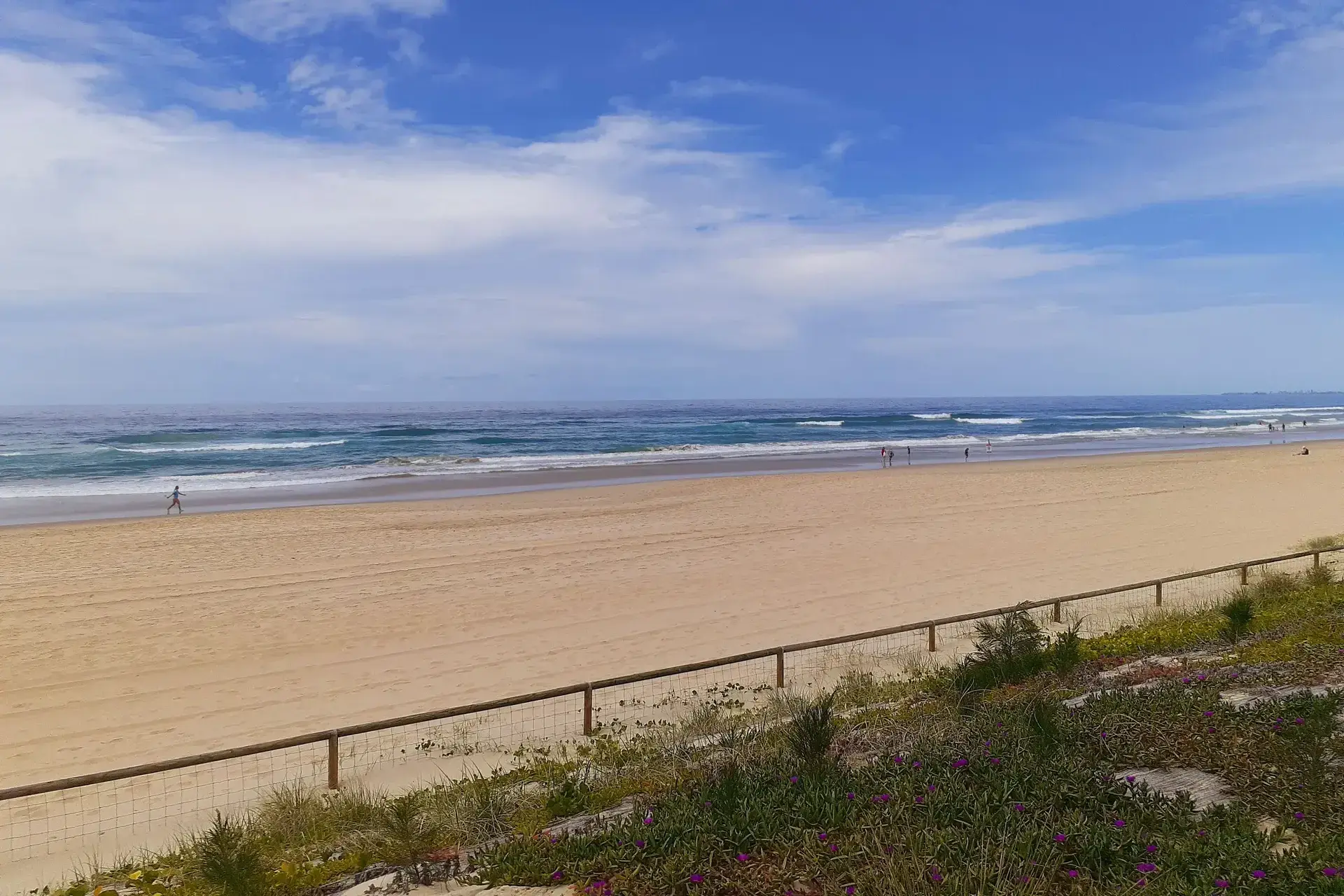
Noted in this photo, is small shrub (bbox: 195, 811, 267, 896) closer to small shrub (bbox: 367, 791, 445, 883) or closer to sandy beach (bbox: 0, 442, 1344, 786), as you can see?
small shrub (bbox: 367, 791, 445, 883)

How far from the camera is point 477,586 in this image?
52.5 ft

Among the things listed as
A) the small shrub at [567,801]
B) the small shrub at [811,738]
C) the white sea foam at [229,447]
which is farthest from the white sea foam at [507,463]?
the small shrub at [811,738]

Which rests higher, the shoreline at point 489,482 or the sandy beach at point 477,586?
the shoreline at point 489,482

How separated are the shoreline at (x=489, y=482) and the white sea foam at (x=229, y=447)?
748 inches

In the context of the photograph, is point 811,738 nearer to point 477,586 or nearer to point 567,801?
point 567,801

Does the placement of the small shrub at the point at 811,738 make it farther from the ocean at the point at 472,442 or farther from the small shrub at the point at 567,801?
the ocean at the point at 472,442

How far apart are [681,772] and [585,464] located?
39407 millimetres

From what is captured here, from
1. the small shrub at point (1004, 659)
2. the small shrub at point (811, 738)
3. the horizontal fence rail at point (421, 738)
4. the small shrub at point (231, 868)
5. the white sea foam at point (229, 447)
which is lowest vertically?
the horizontal fence rail at point (421, 738)

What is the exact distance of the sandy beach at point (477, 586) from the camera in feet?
34.6

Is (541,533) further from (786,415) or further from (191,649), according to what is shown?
(786,415)

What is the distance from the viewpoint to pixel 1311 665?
746 cm

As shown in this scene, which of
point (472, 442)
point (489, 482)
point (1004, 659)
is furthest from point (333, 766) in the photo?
point (472, 442)

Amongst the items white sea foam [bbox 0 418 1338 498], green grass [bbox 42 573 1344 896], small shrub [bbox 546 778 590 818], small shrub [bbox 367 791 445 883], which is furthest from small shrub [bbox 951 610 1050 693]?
white sea foam [bbox 0 418 1338 498]

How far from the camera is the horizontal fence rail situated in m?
6.80
